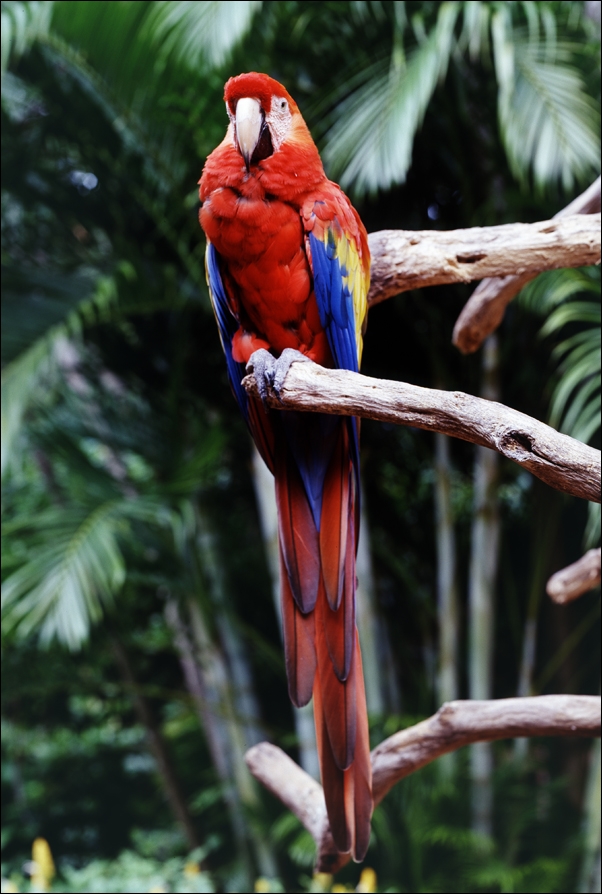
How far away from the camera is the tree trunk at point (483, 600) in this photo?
1550mm

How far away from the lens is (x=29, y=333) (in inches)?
56.1

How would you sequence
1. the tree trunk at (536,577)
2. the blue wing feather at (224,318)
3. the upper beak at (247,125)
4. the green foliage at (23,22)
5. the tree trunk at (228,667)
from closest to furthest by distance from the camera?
the upper beak at (247,125)
the blue wing feather at (224,318)
the green foliage at (23,22)
the tree trunk at (536,577)
the tree trunk at (228,667)

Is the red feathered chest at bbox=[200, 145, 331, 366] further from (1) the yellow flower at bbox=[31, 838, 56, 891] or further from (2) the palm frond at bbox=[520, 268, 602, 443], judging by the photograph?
(1) the yellow flower at bbox=[31, 838, 56, 891]

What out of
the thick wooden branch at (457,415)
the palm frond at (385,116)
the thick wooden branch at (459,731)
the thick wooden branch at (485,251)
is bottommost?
the thick wooden branch at (459,731)

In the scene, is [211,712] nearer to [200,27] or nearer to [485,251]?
[485,251]

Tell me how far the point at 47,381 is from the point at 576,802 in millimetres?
1492

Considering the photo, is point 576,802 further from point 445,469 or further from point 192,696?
point 192,696

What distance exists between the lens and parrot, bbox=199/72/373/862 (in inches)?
32.2

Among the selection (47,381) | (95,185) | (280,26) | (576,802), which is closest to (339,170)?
(280,26)

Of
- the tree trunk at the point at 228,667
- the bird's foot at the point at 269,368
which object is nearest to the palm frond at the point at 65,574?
the tree trunk at the point at 228,667

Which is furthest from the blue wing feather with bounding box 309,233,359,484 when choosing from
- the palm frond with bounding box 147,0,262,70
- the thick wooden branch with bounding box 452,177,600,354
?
the palm frond with bounding box 147,0,262,70

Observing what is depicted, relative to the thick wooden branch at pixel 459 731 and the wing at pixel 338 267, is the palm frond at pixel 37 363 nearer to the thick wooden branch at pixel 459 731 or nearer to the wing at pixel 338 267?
the wing at pixel 338 267

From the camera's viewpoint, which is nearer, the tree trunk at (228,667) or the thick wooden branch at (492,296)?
the thick wooden branch at (492,296)

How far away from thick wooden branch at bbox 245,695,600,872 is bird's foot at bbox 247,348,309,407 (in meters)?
0.53
